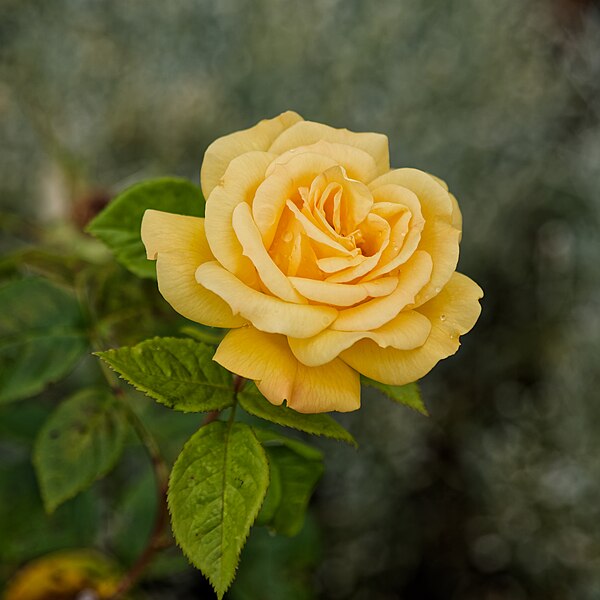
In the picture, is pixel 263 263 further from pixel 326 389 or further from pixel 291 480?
pixel 291 480

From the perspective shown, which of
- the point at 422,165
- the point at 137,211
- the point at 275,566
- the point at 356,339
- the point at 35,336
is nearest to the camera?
the point at 356,339

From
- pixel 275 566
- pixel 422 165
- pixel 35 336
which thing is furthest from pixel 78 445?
pixel 422 165

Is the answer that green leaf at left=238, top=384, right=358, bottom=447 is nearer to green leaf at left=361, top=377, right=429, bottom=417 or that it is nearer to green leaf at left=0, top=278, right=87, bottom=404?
green leaf at left=361, top=377, right=429, bottom=417

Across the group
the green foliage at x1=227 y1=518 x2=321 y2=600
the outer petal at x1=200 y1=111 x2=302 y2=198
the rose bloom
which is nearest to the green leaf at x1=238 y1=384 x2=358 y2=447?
the rose bloom

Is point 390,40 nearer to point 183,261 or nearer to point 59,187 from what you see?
point 59,187

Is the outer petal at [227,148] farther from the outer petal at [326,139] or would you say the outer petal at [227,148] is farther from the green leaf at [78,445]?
the green leaf at [78,445]

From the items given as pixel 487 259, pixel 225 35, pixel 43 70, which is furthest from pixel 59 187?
pixel 487 259

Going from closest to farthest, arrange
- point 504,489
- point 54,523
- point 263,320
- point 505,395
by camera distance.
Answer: point 263,320
point 54,523
point 504,489
point 505,395
